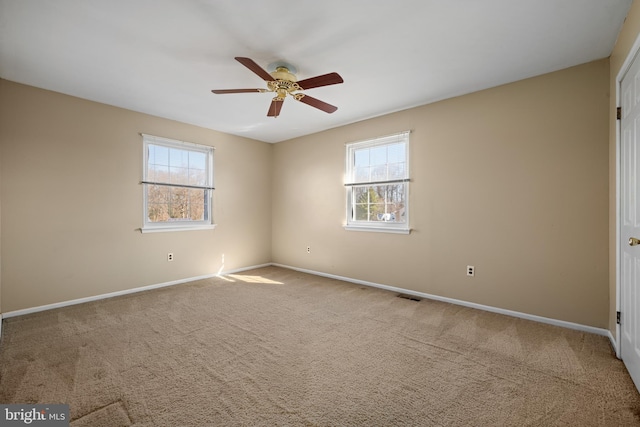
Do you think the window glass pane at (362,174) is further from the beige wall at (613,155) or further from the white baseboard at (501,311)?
the beige wall at (613,155)

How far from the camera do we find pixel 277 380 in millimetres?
1932

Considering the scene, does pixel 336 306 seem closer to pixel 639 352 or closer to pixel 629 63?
pixel 639 352

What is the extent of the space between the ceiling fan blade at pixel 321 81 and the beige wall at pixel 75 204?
2832 mm

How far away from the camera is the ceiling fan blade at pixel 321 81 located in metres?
2.29

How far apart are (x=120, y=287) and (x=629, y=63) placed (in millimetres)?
5644

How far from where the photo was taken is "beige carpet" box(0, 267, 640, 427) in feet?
5.32

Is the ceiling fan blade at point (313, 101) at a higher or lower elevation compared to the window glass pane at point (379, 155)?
higher

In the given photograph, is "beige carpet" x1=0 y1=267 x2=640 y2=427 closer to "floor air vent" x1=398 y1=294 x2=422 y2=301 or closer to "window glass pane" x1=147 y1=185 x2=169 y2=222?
"floor air vent" x1=398 y1=294 x2=422 y2=301

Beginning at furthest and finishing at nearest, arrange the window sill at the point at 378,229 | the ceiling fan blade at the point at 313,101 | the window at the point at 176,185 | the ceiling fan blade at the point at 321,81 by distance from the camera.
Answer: the window at the point at 176,185 → the window sill at the point at 378,229 → the ceiling fan blade at the point at 313,101 → the ceiling fan blade at the point at 321,81

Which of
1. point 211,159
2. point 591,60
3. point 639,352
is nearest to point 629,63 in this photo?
Answer: point 591,60

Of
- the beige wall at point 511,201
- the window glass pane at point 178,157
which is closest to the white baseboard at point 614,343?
the beige wall at point 511,201

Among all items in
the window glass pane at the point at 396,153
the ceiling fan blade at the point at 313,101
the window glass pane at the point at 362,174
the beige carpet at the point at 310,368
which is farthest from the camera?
the window glass pane at the point at 362,174

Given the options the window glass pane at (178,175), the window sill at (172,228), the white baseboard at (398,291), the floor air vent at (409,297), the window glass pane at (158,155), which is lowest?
the floor air vent at (409,297)

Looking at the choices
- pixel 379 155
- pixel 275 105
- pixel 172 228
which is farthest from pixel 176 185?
pixel 379 155
